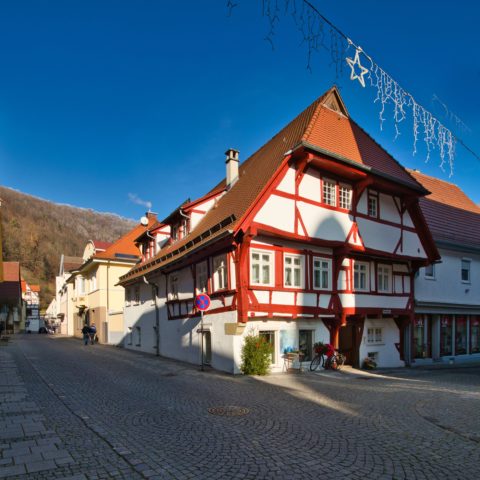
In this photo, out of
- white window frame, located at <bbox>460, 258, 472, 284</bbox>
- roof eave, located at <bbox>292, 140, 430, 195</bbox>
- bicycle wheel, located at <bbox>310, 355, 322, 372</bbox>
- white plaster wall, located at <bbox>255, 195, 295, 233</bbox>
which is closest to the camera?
white plaster wall, located at <bbox>255, 195, 295, 233</bbox>

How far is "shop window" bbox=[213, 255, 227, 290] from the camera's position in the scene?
1491cm

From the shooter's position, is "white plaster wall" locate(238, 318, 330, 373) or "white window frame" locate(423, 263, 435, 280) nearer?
"white plaster wall" locate(238, 318, 330, 373)

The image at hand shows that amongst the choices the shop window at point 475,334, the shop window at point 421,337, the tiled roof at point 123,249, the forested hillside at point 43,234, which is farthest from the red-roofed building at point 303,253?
the forested hillside at point 43,234

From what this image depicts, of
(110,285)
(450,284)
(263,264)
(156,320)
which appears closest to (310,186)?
(263,264)

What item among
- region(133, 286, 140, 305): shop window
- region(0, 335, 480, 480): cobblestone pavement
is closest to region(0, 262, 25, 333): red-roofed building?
region(133, 286, 140, 305): shop window

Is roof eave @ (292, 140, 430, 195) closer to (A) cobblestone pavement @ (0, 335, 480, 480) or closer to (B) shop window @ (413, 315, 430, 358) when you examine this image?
(B) shop window @ (413, 315, 430, 358)

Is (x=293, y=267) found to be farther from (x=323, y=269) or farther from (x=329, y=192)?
(x=329, y=192)

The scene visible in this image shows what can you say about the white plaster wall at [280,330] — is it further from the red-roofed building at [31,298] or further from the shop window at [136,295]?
the red-roofed building at [31,298]

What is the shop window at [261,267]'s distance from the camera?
47.3 feet

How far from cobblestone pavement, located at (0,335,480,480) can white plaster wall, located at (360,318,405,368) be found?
5080mm

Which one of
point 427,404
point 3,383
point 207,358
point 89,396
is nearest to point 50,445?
point 89,396

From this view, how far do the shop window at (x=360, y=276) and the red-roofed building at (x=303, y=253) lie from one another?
4cm

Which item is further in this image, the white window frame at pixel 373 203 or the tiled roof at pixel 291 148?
the white window frame at pixel 373 203

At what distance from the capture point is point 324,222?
52.6 ft
